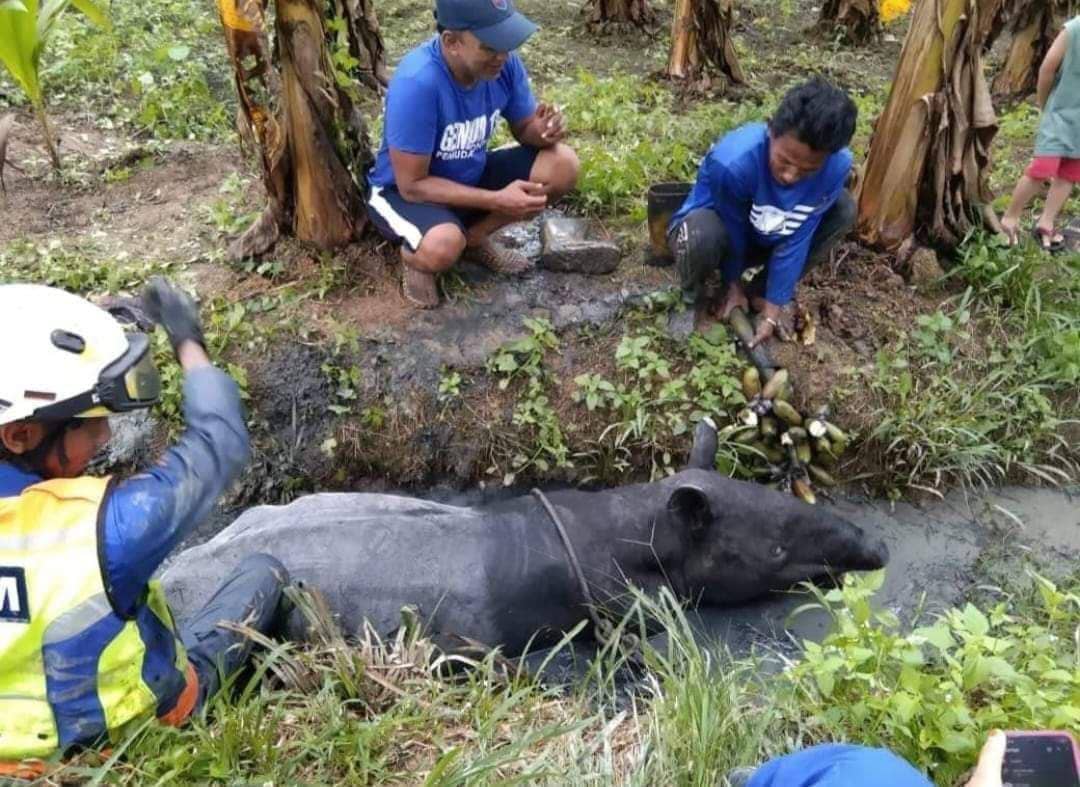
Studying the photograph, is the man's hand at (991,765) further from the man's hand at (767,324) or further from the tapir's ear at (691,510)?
the man's hand at (767,324)

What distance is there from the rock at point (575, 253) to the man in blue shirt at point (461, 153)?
0.16m

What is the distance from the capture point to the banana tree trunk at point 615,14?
911cm

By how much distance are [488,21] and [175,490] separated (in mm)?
2713

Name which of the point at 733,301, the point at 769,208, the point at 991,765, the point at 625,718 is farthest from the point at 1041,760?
the point at 733,301

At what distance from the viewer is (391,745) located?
8.50 feet

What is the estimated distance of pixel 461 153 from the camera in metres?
4.65

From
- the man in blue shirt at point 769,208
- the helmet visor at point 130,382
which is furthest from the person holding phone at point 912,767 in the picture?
the man in blue shirt at point 769,208

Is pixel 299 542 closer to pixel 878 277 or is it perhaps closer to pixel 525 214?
pixel 525 214

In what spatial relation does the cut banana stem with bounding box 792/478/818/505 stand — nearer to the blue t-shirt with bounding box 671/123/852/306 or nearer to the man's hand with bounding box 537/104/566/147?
the blue t-shirt with bounding box 671/123/852/306

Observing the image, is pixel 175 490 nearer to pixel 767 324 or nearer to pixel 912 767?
pixel 912 767

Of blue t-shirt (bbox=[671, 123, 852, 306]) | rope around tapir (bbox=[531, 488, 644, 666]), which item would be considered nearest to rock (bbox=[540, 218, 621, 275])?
blue t-shirt (bbox=[671, 123, 852, 306])

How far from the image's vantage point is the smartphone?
201 cm

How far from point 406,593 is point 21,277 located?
10.1 ft

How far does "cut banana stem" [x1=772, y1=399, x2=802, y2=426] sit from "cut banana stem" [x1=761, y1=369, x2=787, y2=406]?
0.04 metres
